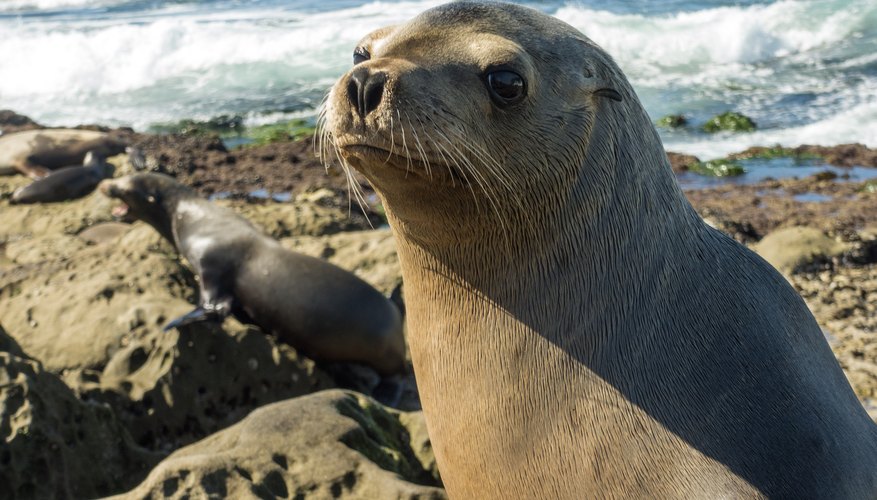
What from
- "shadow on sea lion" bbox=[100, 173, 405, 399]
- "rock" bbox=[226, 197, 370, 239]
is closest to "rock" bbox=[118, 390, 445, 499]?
"shadow on sea lion" bbox=[100, 173, 405, 399]

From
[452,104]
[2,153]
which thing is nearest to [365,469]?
[452,104]

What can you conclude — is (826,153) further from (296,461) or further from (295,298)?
(296,461)

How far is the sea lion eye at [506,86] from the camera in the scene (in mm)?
2875

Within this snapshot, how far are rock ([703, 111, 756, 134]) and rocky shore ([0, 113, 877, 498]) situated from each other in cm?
492

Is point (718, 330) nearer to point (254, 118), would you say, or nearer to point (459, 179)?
point (459, 179)

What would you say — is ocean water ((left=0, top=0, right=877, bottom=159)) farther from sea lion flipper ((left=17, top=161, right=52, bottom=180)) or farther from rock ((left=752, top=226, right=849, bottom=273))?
rock ((left=752, top=226, right=849, bottom=273))

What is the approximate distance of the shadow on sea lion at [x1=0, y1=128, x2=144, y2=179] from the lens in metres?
14.9

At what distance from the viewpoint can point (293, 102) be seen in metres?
22.7

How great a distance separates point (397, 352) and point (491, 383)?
4.55 metres

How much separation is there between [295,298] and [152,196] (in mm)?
2877

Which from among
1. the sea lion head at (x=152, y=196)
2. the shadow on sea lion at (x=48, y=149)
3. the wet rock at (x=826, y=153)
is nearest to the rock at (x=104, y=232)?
the sea lion head at (x=152, y=196)

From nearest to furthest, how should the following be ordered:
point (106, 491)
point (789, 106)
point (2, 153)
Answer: point (106, 491) < point (2, 153) < point (789, 106)

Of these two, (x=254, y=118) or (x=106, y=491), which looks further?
(x=254, y=118)

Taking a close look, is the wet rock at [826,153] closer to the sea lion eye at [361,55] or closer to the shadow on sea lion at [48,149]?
the shadow on sea lion at [48,149]
